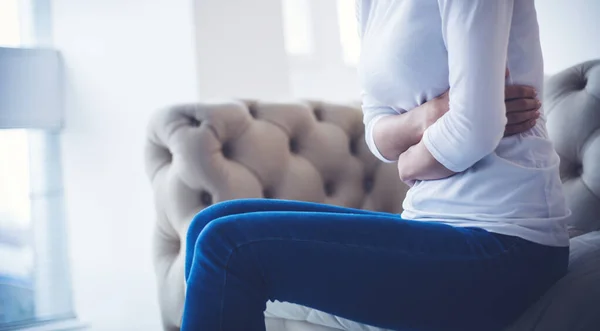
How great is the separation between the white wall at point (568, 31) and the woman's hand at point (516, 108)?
925 millimetres

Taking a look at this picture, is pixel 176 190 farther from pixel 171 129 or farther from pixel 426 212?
pixel 426 212

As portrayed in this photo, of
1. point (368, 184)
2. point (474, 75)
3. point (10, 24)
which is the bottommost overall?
point (368, 184)

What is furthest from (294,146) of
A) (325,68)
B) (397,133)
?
(325,68)

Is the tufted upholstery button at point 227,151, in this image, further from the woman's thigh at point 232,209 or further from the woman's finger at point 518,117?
the woman's finger at point 518,117

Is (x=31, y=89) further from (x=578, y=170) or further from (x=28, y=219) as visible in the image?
(x=578, y=170)

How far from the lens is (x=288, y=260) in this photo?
0.74 m

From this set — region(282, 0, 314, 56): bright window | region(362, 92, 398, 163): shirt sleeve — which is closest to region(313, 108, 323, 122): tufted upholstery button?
region(362, 92, 398, 163): shirt sleeve

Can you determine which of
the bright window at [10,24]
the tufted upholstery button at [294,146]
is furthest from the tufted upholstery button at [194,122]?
the bright window at [10,24]

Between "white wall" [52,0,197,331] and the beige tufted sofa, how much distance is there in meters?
0.39

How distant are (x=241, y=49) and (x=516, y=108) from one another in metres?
1.19

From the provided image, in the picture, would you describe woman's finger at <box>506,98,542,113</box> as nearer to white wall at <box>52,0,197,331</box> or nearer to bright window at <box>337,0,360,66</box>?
white wall at <box>52,0,197,331</box>

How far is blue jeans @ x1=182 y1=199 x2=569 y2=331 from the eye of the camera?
0.73m

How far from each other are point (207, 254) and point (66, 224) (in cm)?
131

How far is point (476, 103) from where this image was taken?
2.52 ft
